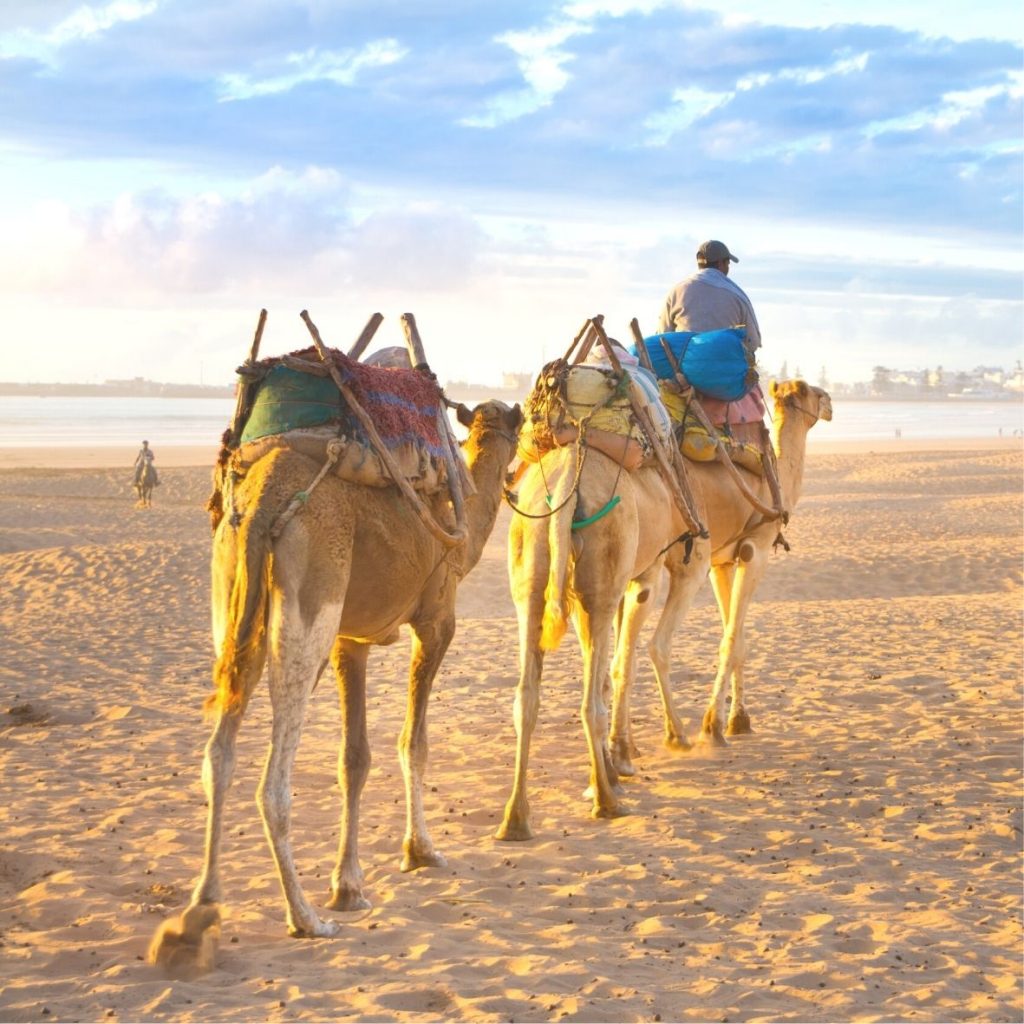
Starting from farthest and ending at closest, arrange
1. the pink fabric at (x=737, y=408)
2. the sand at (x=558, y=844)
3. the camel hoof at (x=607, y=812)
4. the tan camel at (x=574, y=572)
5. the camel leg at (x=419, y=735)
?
the pink fabric at (x=737, y=408) < the camel hoof at (x=607, y=812) < the tan camel at (x=574, y=572) < the camel leg at (x=419, y=735) < the sand at (x=558, y=844)

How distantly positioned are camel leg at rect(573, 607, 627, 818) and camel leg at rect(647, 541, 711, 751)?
171 cm

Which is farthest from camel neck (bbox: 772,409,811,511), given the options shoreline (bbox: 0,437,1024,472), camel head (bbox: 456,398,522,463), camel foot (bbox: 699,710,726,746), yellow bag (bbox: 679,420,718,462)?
shoreline (bbox: 0,437,1024,472)

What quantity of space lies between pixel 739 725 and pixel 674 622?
3.86 feet

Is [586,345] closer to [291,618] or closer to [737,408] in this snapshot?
[737,408]

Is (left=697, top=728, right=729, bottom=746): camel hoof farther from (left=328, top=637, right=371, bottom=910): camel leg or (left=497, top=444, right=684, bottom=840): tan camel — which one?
(left=328, top=637, right=371, bottom=910): camel leg

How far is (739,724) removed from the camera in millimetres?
10945

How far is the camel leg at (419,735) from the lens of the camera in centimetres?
734

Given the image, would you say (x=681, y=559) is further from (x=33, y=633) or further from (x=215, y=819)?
(x=33, y=633)

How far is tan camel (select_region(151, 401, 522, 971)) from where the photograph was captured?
19.9 ft

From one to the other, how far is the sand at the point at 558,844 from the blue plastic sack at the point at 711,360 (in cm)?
277

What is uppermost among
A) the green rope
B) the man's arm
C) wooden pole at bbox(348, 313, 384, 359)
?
the man's arm

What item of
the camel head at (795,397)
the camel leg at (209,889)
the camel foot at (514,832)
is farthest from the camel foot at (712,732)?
the camel leg at (209,889)

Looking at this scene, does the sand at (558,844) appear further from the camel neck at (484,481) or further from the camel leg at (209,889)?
the camel neck at (484,481)

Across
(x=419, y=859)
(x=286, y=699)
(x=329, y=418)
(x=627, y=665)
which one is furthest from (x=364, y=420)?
(x=627, y=665)
